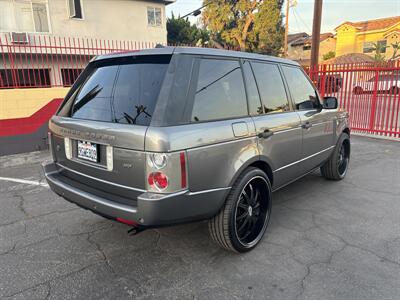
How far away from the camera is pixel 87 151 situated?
8.75 feet

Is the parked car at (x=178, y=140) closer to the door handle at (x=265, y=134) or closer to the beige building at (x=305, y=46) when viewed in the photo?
the door handle at (x=265, y=134)

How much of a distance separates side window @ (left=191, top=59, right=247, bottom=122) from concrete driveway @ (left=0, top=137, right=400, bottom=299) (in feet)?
Answer: 4.48

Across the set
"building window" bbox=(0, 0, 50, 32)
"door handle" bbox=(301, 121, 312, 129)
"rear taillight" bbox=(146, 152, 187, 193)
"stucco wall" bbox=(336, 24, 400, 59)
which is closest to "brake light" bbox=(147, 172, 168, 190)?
"rear taillight" bbox=(146, 152, 187, 193)

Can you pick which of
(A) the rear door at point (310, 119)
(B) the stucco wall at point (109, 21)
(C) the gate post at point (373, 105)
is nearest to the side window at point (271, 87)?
(A) the rear door at point (310, 119)

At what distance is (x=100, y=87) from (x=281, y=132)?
190 cm

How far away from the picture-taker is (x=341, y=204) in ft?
13.5

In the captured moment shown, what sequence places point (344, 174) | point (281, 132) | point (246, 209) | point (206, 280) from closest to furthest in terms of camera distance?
point (206, 280)
point (246, 209)
point (281, 132)
point (344, 174)

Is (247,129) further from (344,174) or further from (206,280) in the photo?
(344,174)

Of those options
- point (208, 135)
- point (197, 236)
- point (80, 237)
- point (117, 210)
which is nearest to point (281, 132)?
point (208, 135)

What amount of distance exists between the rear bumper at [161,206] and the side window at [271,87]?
119 cm

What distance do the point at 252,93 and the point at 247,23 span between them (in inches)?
1164

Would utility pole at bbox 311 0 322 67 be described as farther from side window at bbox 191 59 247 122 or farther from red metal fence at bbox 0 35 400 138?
side window at bbox 191 59 247 122

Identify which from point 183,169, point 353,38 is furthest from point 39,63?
point 353,38

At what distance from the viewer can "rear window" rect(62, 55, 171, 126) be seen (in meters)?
2.42
